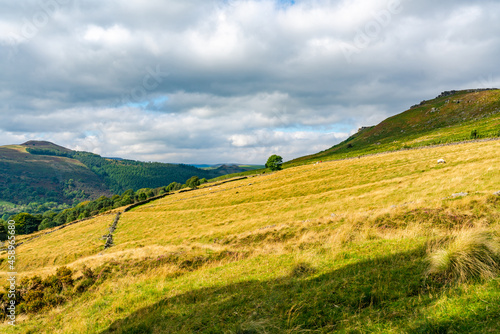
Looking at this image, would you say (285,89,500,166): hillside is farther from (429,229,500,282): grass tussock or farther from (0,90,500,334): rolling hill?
(429,229,500,282): grass tussock

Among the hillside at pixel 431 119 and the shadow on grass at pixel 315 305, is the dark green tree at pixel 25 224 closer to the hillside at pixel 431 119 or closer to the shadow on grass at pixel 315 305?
the hillside at pixel 431 119

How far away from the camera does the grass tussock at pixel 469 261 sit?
612cm

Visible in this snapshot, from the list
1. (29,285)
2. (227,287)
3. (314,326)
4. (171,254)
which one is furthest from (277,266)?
(29,285)

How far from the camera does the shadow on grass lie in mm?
5379

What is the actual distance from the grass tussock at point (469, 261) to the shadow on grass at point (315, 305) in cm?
50

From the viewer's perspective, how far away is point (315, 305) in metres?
6.38

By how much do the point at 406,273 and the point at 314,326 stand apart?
350 cm

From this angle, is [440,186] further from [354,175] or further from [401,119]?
[401,119]

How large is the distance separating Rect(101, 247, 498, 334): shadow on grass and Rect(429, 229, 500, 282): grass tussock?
1.66 feet

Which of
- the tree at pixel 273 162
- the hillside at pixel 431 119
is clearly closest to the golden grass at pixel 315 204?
the tree at pixel 273 162

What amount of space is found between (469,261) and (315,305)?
4.36m

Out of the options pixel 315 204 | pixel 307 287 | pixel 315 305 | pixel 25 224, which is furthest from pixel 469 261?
pixel 25 224

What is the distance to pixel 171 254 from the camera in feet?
52.6

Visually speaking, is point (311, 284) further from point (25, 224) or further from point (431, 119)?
point (431, 119)
